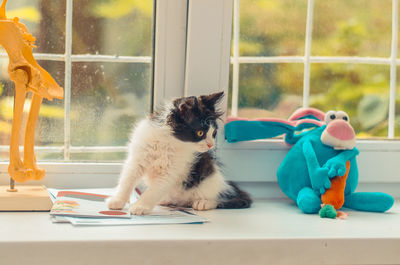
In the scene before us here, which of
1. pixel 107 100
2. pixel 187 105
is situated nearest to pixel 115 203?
pixel 187 105

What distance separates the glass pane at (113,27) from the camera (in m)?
1.41

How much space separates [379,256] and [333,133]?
0.38 m

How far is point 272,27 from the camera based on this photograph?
150 cm

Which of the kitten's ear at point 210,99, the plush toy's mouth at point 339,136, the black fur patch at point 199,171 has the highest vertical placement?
the kitten's ear at point 210,99

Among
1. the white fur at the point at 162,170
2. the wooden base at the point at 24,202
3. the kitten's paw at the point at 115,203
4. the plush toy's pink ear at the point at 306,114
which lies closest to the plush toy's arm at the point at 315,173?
the plush toy's pink ear at the point at 306,114

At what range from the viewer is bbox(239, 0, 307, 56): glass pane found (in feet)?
4.85

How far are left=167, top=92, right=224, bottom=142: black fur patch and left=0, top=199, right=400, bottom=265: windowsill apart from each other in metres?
0.22

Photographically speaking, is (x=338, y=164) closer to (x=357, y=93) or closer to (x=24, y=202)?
(x=357, y=93)

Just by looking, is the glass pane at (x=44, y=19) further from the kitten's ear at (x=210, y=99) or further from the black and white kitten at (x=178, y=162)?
the kitten's ear at (x=210, y=99)

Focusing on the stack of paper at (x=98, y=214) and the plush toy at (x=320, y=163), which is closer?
the stack of paper at (x=98, y=214)

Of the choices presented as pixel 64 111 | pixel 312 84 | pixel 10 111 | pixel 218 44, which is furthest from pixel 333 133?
pixel 10 111

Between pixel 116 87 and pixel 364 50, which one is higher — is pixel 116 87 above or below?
below

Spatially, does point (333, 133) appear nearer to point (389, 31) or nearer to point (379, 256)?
point (379, 256)

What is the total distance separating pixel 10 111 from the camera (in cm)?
140
